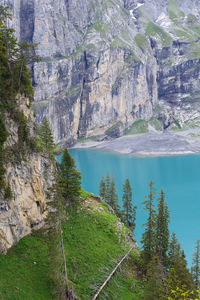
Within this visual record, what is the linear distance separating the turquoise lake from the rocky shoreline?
8.03m

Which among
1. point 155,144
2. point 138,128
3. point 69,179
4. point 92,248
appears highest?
point 69,179

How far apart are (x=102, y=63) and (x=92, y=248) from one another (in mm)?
135877

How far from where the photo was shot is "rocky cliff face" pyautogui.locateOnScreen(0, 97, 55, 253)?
1678 centimetres

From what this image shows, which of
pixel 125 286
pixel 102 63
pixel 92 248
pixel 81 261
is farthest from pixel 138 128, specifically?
pixel 81 261

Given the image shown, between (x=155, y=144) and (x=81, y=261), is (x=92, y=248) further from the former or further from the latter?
(x=155, y=144)

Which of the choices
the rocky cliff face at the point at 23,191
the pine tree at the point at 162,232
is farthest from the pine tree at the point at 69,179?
the pine tree at the point at 162,232

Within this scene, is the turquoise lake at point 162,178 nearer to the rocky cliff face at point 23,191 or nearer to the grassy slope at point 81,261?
the grassy slope at point 81,261

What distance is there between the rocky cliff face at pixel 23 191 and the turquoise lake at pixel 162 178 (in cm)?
2377

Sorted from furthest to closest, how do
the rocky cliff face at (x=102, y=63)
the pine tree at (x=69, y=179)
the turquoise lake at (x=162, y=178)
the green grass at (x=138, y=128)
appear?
1. the green grass at (x=138, y=128)
2. the rocky cliff face at (x=102, y=63)
3. the turquoise lake at (x=162, y=178)
4. the pine tree at (x=69, y=179)

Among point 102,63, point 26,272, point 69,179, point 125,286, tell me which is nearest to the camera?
point 26,272

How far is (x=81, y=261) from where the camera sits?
19.8 meters

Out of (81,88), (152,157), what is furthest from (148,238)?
(81,88)

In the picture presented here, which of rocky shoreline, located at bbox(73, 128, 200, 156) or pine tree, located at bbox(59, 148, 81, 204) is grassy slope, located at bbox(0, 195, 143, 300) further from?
rocky shoreline, located at bbox(73, 128, 200, 156)

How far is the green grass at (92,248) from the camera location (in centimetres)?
1836
